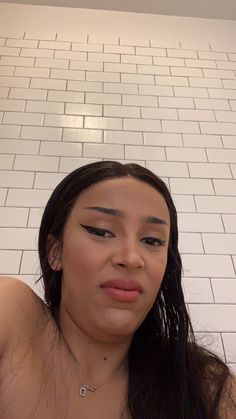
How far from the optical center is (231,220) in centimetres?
138

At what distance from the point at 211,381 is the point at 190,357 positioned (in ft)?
0.22

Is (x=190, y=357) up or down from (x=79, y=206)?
down

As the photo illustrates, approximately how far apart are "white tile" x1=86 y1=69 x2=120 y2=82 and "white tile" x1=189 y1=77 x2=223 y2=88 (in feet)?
1.28

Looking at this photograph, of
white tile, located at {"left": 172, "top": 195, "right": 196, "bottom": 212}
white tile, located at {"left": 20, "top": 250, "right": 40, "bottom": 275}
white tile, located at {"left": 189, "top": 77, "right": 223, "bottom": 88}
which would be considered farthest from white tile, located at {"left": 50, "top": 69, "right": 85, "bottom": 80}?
white tile, located at {"left": 20, "top": 250, "right": 40, "bottom": 275}

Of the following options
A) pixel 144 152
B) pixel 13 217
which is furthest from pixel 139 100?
pixel 13 217

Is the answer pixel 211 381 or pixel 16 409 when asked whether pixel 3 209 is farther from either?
pixel 211 381

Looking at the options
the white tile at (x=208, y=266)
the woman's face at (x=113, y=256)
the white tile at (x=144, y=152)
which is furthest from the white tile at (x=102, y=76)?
the woman's face at (x=113, y=256)

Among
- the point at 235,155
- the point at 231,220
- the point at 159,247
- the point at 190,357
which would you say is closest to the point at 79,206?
the point at 159,247

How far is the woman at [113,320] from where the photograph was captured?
27.3 inches

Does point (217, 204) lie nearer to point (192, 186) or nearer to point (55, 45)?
point (192, 186)

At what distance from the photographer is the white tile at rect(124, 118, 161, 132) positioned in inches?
63.4

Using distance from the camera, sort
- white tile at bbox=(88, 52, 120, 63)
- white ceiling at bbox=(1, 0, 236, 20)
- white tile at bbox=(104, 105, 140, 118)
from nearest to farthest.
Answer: white tile at bbox=(104, 105, 140, 118) < white tile at bbox=(88, 52, 120, 63) < white ceiling at bbox=(1, 0, 236, 20)

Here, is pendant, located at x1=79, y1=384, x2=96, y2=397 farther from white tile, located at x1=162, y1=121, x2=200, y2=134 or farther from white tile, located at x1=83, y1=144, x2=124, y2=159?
white tile, located at x1=162, y1=121, x2=200, y2=134

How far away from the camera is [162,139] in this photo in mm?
1586
